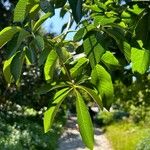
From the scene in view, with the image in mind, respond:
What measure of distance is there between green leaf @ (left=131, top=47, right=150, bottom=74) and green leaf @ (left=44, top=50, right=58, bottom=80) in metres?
0.18

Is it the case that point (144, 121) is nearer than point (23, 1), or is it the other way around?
point (23, 1)

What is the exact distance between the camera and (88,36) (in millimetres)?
1157

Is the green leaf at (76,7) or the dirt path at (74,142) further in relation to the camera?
the dirt path at (74,142)

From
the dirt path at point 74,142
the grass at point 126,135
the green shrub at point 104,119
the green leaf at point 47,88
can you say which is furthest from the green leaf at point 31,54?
the green shrub at point 104,119

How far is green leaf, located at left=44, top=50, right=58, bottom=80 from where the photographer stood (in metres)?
1.23

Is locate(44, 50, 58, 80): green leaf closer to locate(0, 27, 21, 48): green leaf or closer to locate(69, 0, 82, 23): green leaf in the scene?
locate(0, 27, 21, 48): green leaf

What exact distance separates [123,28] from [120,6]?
0.24ft

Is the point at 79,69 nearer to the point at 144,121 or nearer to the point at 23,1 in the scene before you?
the point at 23,1

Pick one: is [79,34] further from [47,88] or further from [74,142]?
[74,142]

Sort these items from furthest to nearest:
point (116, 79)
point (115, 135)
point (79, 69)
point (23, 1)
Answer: point (115, 135) → point (116, 79) → point (79, 69) → point (23, 1)

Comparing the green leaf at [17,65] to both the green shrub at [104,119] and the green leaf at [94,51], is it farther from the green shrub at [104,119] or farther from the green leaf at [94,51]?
the green shrub at [104,119]

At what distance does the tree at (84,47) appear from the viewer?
1.12 m

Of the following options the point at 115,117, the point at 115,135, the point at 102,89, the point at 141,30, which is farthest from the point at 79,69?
the point at 115,117

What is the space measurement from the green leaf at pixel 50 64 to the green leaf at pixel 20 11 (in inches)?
5.5
